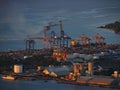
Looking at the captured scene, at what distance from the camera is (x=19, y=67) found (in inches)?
371

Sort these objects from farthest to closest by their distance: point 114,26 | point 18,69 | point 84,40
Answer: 1. point 84,40
2. point 114,26
3. point 18,69

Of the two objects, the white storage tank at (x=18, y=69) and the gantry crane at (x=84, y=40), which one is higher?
the gantry crane at (x=84, y=40)

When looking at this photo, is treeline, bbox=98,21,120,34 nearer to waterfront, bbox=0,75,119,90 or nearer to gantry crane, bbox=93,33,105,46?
gantry crane, bbox=93,33,105,46

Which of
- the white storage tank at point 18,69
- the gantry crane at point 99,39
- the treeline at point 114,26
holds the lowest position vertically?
the white storage tank at point 18,69

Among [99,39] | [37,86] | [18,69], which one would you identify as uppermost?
[99,39]

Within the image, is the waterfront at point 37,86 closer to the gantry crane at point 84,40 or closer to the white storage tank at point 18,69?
the white storage tank at point 18,69

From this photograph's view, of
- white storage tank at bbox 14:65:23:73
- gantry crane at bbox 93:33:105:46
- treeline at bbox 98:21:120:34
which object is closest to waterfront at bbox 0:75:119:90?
white storage tank at bbox 14:65:23:73

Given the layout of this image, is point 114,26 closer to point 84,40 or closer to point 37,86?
point 84,40

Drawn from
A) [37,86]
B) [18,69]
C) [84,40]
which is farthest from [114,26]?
[37,86]

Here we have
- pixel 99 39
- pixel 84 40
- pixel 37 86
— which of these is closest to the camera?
pixel 37 86

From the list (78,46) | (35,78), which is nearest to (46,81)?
(35,78)

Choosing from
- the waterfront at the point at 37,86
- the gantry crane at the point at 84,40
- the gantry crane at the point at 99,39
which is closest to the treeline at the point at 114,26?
the gantry crane at the point at 99,39

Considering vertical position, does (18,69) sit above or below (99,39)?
below

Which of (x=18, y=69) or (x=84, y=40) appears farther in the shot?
(x=84, y=40)
